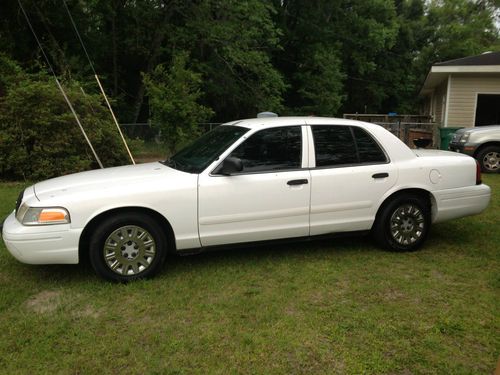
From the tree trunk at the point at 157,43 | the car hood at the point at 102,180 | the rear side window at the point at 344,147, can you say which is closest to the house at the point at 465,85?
the rear side window at the point at 344,147

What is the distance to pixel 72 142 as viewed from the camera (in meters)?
10.7

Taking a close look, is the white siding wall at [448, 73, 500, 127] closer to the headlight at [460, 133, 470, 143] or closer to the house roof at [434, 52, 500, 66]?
the house roof at [434, 52, 500, 66]

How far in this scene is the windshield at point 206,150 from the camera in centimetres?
480

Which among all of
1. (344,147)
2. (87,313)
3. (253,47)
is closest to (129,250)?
(87,313)

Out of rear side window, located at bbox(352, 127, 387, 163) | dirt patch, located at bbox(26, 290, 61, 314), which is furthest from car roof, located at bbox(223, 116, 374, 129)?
dirt patch, located at bbox(26, 290, 61, 314)

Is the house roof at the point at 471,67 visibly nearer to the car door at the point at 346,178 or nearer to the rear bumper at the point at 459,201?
the rear bumper at the point at 459,201

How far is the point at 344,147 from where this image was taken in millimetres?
5188

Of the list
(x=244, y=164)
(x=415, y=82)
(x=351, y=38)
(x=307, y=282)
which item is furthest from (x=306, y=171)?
(x=415, y=82)

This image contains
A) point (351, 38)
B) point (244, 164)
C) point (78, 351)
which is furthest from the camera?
point (351, 38)

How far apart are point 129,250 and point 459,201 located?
3.86m

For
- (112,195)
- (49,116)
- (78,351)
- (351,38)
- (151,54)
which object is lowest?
(78,351)

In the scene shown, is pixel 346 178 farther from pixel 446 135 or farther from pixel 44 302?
pixel 446 135

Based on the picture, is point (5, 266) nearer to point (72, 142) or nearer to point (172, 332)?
point (172, 332)

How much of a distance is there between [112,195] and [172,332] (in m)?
1.46
